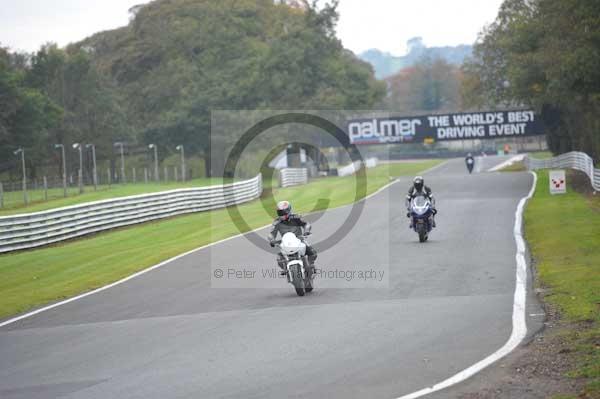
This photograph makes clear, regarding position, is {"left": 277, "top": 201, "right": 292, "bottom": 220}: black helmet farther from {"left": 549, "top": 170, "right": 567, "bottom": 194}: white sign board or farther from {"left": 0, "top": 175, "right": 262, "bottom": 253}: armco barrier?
{"left": 549, "top": 170, "right": 567, "bottom": 194}: white sign board

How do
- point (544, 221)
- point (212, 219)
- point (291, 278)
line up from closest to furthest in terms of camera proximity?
point (291, 278)
point (544, 221)
point (212, 219)

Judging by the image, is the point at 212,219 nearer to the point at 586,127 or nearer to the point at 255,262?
the point at 255,262

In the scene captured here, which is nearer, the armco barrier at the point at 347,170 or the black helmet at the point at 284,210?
the black helmet at the point at 284,210

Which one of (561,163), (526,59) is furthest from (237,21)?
(526,59)

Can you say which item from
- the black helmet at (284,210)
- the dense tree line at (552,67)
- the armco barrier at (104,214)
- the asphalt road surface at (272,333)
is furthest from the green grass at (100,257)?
the dense tree line at (552,67)

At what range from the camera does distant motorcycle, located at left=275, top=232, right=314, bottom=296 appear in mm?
14438

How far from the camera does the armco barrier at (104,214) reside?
25.0 meters

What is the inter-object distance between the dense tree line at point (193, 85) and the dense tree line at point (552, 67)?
13512 mm

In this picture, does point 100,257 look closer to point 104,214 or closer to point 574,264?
point 104,214

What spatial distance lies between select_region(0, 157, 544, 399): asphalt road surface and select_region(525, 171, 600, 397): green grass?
75cm

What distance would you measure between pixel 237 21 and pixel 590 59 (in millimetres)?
64206

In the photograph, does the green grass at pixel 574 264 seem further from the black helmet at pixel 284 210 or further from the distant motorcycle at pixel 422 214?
the black helmet at pixel 284 210

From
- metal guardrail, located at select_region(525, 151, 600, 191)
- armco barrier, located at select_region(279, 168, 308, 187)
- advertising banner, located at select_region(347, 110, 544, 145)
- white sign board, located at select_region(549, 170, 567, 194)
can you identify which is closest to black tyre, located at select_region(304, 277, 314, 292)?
white sign board, located at select_region(549, 170, 567, 194)

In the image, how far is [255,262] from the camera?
1961 cm
